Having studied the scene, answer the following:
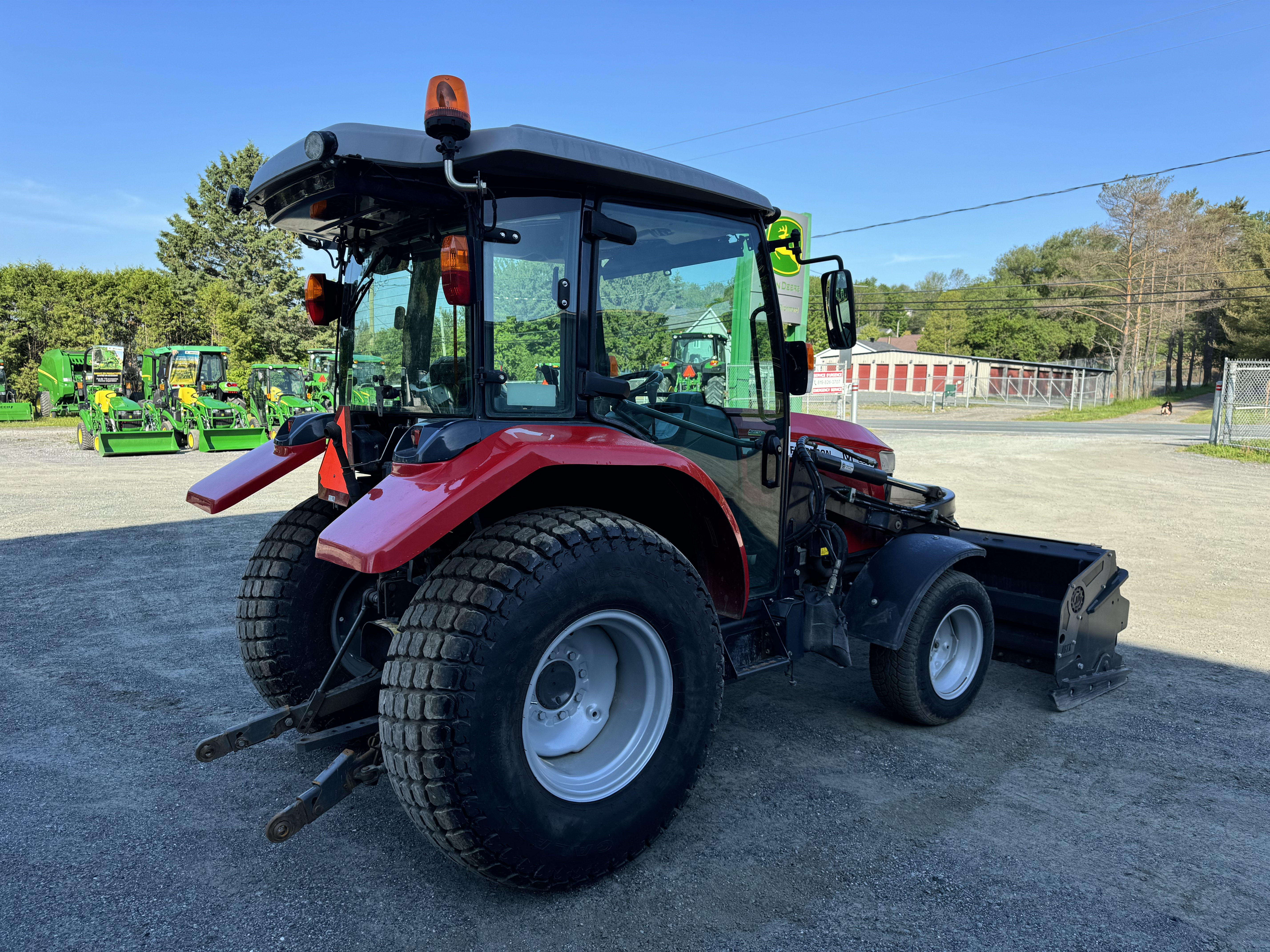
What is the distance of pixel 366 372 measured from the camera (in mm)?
3258

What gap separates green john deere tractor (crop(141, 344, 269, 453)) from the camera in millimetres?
18016

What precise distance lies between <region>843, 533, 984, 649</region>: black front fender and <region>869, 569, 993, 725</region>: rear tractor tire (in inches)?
2.9

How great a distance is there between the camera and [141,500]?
1077 cm

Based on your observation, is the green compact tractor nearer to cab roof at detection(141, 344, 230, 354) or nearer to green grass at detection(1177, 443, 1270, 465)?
cab roof at detection(141, 344, 230, 354)

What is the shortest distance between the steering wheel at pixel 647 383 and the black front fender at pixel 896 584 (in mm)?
1511

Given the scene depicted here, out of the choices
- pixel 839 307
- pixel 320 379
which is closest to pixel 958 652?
pixel 839 307

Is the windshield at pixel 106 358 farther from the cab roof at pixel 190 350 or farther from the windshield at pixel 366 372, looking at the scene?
the windshield at pixel 366 372

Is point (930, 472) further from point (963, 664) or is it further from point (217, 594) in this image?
point (217, 594)

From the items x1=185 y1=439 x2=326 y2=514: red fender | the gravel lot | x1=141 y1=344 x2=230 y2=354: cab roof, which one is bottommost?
the gravel lot

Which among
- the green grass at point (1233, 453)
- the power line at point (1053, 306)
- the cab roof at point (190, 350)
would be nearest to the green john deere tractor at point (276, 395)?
the cab roof at point (190, 350)

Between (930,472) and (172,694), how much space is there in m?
12.4

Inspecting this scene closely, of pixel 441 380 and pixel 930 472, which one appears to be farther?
pixel 930 472

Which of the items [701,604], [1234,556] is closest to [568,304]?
[701,604]

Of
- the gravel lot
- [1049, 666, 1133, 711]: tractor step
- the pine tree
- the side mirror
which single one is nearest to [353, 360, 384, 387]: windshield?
the gravel lot
